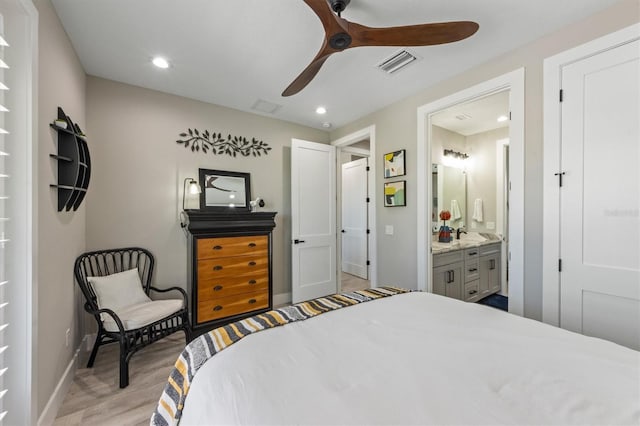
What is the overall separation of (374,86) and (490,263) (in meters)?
2.93

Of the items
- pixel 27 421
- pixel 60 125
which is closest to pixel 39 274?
pixel 27 421

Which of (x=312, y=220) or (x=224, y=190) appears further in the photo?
(x=312, y=220)

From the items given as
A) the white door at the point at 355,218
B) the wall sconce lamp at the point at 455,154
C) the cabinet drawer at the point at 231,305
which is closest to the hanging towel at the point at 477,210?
the wall sconce lamp at the point at 455,154

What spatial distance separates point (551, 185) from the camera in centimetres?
187

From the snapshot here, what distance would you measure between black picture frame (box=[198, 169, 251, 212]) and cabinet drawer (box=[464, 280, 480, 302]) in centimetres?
295

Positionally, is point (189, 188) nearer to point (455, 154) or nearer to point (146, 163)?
point (146, 163)

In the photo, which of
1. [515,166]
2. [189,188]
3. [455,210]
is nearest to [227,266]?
[189,188]

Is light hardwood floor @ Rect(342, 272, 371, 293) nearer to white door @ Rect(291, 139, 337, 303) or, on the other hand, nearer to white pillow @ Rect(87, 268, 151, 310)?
white door @ Rect(291, 139, 337, 303)

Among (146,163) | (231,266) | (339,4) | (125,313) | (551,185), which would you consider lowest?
(125,313)

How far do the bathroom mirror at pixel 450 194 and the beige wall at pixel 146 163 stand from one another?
102 inches

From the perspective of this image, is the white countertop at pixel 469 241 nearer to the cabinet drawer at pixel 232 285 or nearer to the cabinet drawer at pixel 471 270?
the cabinet drawer at pixel 471 270

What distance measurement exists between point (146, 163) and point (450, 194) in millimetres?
4034

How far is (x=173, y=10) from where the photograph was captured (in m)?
1.68

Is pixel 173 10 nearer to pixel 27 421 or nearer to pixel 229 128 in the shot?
pixel 229 128
